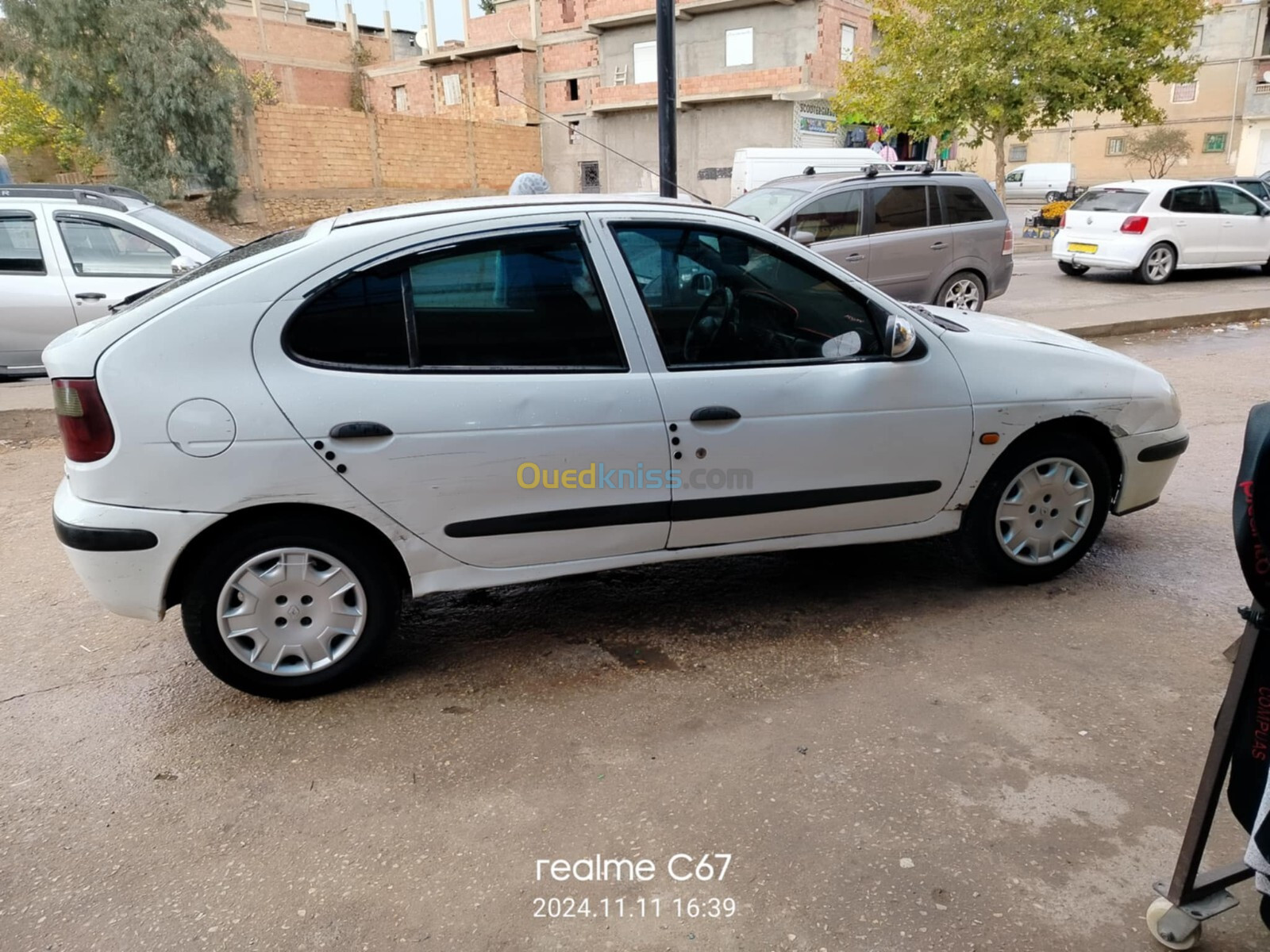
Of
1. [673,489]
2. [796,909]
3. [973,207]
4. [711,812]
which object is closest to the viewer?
[796,909]

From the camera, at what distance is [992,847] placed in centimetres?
247

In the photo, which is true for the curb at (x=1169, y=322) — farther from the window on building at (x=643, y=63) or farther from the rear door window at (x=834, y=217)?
the window on building at (x=643, y=63)

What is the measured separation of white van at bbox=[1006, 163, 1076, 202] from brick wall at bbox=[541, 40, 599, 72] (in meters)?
21.7

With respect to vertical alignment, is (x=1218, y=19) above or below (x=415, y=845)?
above

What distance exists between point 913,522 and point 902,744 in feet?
3.69

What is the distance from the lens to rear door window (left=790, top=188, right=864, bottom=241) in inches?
379

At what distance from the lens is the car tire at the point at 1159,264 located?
47.3 ft

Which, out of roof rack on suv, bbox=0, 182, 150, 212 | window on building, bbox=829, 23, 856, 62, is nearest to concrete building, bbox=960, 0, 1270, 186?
window on building, bbox=829, 23, 856, 62

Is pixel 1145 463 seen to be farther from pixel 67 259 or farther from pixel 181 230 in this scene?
pixel 67 259

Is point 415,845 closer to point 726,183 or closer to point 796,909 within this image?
point 796,909

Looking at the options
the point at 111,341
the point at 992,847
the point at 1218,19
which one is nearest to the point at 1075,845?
the point at 992,847

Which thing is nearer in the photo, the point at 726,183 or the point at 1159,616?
the point at 1159,616

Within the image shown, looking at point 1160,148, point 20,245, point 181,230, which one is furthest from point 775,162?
point 1160,148

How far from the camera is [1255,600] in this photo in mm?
1874
